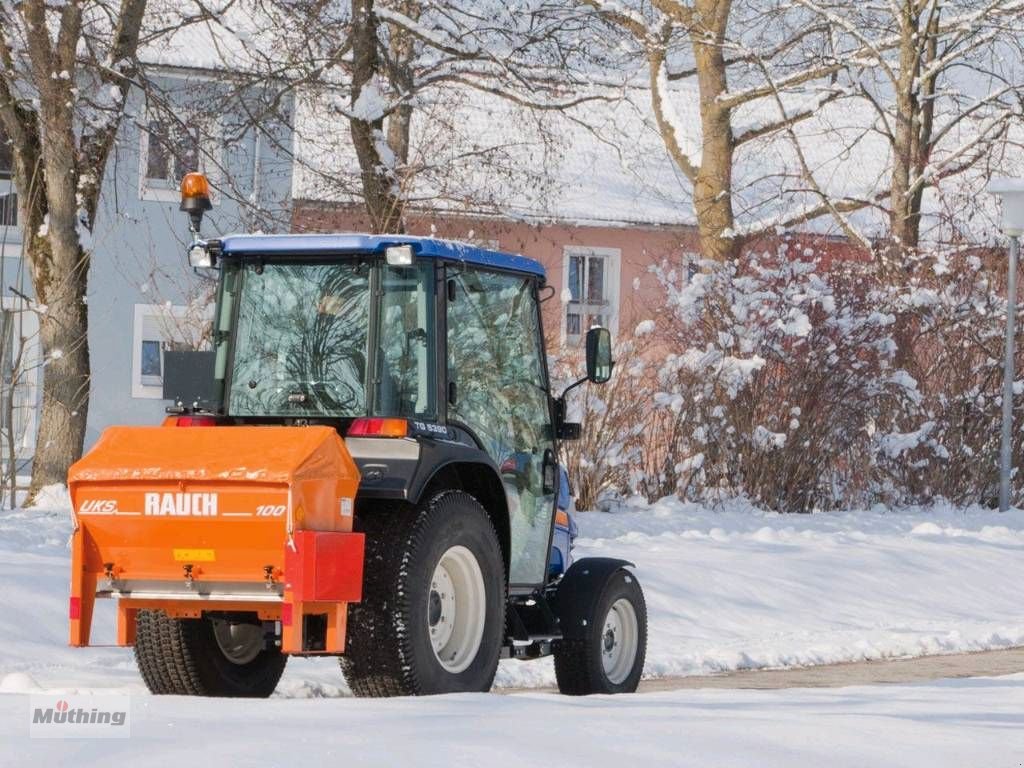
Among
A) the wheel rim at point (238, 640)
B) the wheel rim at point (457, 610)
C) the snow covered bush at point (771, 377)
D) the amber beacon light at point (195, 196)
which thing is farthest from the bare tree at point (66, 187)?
the wheel rim at point (457, 610)

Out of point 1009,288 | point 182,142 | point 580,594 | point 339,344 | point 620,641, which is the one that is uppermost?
point 182,142

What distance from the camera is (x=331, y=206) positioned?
2053 centimetres

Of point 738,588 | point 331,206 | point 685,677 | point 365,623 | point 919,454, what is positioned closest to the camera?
point 365,623

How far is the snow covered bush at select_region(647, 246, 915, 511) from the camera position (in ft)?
66.7

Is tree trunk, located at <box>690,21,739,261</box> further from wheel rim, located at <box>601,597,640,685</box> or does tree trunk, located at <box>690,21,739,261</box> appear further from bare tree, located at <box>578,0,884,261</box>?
wheel rim, located at <box>601,597,640,685</box>

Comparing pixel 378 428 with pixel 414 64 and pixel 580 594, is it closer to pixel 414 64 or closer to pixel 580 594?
pixel 580 594

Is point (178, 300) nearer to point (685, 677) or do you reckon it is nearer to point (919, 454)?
point (919, 454)

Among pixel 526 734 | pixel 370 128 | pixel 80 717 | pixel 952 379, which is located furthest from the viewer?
pixel 952 379

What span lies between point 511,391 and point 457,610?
1.46m

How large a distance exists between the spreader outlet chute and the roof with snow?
116 centimetres

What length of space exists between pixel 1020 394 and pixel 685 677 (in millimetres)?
11919

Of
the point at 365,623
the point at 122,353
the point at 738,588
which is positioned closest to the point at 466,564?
the point at 365,623

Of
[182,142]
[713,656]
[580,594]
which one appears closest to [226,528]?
[580,594]

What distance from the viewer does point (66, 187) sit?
17.6 meters
